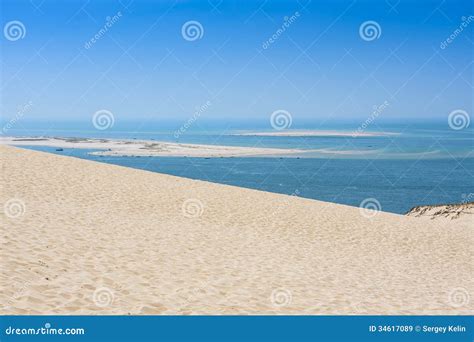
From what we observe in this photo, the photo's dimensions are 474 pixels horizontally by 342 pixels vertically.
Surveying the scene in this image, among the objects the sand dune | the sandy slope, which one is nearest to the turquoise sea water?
the sand dune

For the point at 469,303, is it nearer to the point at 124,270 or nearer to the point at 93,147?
the point at 124,270

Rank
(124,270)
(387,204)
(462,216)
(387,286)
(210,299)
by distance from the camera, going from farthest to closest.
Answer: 1. (387,204)
2. (462,216)
3. (387,286)
4. (124,270)
5. (210,299)

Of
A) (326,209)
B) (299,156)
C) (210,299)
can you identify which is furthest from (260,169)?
(210,299)

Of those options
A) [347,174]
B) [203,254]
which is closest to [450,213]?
[203,254]

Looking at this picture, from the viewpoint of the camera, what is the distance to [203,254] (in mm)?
13391

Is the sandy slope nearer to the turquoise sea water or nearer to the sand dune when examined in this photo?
the sand dune

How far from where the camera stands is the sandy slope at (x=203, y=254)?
30.2ft

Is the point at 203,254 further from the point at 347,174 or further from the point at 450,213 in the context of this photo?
the point at 347,174

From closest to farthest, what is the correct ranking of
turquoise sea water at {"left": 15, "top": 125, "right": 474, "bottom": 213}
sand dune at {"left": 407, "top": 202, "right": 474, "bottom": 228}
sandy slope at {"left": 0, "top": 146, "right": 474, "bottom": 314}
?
sandy slope at {"left": 0, "top": 146, "right": 474, "bottom": 314} → sand dune at {"left": 407, "top": 202, "right": 474, "bottom": 228} → turquoise sea water at {"left": 15, "top": 125, "right": 474, "bottom": 213}

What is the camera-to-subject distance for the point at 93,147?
4818 inches

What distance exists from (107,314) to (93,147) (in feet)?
392

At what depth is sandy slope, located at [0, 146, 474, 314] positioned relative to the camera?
920cm

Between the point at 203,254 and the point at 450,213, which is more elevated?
the point at 450,213

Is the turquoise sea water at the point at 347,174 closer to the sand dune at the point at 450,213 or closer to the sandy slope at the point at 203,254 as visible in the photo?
the sand dune at the point at 450,213
